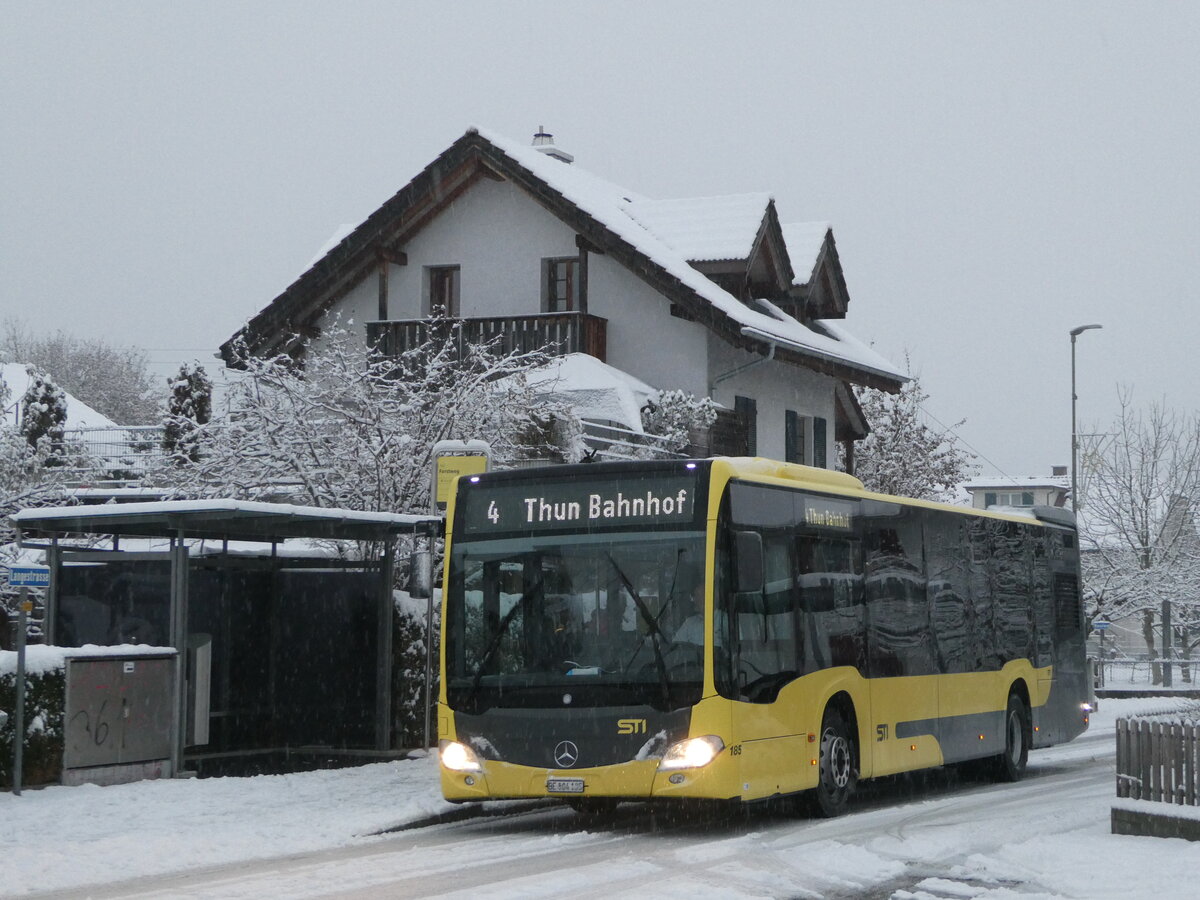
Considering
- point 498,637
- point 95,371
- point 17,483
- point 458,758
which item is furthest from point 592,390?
point 95,371

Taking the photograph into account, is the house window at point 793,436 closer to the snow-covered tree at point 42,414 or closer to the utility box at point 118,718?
the snow-covered tree at point 42,414

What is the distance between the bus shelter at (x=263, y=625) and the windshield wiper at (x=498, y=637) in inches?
172

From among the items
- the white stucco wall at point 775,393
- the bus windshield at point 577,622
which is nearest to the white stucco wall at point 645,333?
the white stucco wall at point 775,393

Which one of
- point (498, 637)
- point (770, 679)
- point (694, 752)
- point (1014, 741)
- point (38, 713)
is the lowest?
point (1014, 741)

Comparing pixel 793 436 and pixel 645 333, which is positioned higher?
pixel 645 333

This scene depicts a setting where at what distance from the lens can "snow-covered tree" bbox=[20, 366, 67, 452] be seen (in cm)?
3222

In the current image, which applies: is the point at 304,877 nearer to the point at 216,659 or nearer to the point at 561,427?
the point at 216,659

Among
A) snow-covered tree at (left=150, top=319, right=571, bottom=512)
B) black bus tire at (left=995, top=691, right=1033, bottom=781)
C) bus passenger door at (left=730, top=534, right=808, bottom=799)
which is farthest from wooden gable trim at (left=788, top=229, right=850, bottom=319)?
bus passenger door at (left=730, top=534, right=808, bottom=799)

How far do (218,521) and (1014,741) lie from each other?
909cm

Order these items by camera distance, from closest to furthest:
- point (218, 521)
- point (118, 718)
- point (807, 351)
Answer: point (118, 718) → point (218, 521) → point (807, 351)

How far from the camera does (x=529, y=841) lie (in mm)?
13547

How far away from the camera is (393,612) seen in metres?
20.1

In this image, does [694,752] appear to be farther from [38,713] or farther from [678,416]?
[678,416]

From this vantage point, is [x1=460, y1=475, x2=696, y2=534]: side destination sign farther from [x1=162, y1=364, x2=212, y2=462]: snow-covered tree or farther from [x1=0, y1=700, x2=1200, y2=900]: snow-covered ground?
[x1=162, y1=364, x2=212, y2=462]: snow-covered tree
